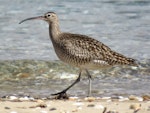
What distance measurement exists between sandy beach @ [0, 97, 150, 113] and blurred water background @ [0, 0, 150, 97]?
1.70 metres

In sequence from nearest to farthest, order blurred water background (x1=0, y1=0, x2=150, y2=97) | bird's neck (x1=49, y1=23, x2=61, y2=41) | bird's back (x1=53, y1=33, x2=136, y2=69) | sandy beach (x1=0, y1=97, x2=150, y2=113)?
sandy beach (x1=0, y1=97, x2=150, y2=113) < bird's back (x1=53, y1=33, x2=136, y2=69) < bird's neck (x1=49, y1=23, x2=61, y2=41) < blurred water background (x1=0, y1=0, x2=150, y2=97)

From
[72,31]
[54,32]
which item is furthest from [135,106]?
[72,31]

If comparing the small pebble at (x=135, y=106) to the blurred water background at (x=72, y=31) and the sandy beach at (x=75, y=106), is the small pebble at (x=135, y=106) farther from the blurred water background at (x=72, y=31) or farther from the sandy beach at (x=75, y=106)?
the blurred water background at (x=72, y=31)

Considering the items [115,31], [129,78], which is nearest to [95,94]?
[129,78]

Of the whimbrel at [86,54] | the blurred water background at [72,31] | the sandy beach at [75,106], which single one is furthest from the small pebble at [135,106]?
the blurred water background at [72,31]

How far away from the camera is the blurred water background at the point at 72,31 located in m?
11.1

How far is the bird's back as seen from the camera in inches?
390

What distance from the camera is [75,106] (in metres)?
8.39

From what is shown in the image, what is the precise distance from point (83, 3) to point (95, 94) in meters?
10.2

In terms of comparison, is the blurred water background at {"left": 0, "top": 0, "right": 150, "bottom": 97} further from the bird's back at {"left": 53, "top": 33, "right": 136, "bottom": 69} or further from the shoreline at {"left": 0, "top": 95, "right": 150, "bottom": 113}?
the shoreline at {"left": 0, "top": 95, "right": 150, "bottom": 113}

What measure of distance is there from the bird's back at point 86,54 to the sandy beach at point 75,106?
3.41ft

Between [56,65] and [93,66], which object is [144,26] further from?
[93,66]

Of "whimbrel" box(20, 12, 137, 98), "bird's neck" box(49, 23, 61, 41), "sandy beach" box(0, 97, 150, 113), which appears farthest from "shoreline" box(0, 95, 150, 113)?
"bird's neck" box(49, 23, 61, 41)

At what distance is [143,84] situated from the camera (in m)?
11.1
